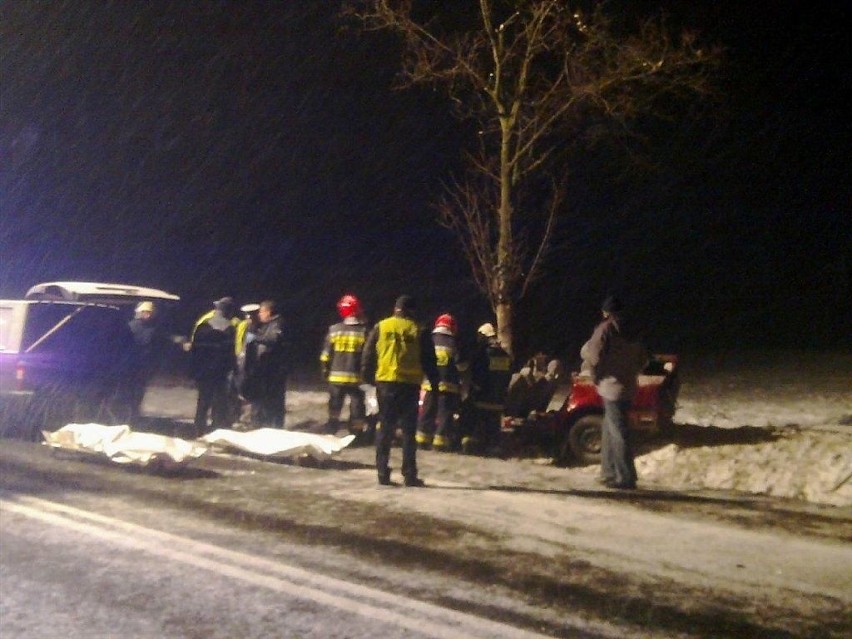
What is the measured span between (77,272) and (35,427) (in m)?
26.5

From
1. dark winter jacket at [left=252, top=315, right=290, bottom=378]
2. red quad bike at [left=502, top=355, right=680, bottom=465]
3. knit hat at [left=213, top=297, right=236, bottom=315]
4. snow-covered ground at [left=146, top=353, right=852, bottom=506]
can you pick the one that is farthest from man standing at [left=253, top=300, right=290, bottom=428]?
red quad bike at [left=502, top=355, right=680, bottom=465]

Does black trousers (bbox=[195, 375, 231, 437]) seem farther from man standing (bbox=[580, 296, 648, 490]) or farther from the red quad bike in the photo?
man standing (bbox=[580, 296, 648, 490])

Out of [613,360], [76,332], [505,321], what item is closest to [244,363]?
[76,332]

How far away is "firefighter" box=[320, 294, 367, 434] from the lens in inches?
484

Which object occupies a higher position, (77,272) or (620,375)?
(77,272)

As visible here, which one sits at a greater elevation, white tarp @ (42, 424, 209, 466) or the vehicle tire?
the vehicle tire

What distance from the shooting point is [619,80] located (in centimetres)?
1488

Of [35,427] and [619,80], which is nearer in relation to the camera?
[35,427]

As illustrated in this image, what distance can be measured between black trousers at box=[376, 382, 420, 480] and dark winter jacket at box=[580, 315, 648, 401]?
170 centimetres

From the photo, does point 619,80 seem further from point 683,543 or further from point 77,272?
point 77,272

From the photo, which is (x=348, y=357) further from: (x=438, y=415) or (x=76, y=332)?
(x=76, y=332)

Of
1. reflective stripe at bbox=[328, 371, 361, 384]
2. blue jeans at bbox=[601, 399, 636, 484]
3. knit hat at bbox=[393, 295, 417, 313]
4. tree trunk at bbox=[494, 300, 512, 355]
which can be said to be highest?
tree trunk at bbox=[494, 300, 512, 355]

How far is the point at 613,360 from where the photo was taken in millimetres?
9906

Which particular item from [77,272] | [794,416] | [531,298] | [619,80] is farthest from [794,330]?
[77,272]
